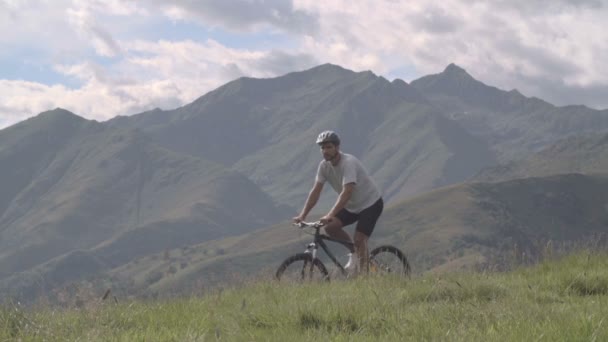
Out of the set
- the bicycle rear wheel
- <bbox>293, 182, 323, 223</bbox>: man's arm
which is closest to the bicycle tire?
the bicycle rear wheel

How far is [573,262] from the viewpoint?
8398 millimetres

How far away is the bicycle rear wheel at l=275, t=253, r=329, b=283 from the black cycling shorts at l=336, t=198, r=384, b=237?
870 mm

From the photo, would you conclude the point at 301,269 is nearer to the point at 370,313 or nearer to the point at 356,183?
the point at 356,183

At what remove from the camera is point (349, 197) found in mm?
10273

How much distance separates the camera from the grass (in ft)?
15.7

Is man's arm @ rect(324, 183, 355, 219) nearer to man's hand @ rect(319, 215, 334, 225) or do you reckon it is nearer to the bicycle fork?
man's hand @ rect(319, 215, 334, 225)

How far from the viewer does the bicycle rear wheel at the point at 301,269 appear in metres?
9.52

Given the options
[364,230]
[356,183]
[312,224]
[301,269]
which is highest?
[356,183]

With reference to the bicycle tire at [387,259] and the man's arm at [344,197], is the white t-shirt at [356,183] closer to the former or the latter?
the man's arm at [344,197]

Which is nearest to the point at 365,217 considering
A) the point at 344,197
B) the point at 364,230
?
the point at 364,230

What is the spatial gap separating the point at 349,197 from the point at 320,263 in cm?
115

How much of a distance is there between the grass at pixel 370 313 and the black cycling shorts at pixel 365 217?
211 cm

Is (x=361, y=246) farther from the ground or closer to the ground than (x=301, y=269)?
farther from the ground

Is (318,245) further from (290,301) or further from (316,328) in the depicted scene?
(316,328)
